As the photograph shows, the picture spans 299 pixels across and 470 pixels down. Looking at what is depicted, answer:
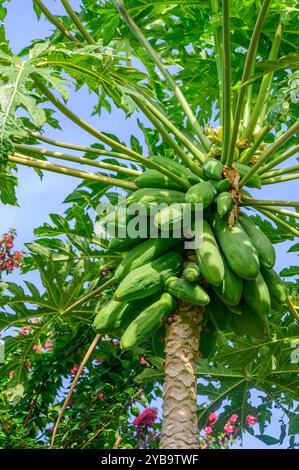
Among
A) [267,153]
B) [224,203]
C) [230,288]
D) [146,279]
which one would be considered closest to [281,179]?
[267,153]

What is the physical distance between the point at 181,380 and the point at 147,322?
0.23 meters

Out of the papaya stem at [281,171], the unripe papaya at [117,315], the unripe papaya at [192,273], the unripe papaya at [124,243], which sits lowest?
the unripe papaya at [117,315]

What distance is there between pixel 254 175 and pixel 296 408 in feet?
4.92

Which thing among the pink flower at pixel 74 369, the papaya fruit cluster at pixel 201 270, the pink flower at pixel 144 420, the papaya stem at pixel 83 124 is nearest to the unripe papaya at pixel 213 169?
the papaya fruit cluster at pixel 201 270

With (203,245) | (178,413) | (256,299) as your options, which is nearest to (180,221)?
(203,245)

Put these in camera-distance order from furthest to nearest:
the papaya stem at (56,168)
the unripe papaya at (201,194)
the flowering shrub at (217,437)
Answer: the flowering shrub at (217,437), the papaya stem at (56,168), the unripe papaya at (201,194)

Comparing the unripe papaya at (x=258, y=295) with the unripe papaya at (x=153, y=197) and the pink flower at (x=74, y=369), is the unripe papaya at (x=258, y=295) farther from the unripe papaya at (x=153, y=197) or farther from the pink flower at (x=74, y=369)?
the pink flower at (x=74, y=369)

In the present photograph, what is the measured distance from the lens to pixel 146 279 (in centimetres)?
281

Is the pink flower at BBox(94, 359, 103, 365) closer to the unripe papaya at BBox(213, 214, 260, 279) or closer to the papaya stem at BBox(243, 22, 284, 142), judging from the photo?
the papaya stem at BBox(243, 22, 284, 142)

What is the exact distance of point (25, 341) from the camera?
3635mm

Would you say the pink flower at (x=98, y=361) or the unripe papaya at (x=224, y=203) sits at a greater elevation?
the pink flower at (x=98, y=361)

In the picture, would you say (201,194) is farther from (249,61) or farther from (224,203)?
(249,61)

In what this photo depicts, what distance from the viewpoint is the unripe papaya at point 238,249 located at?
2.78 metres

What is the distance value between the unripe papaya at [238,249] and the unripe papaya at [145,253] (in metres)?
0.18
